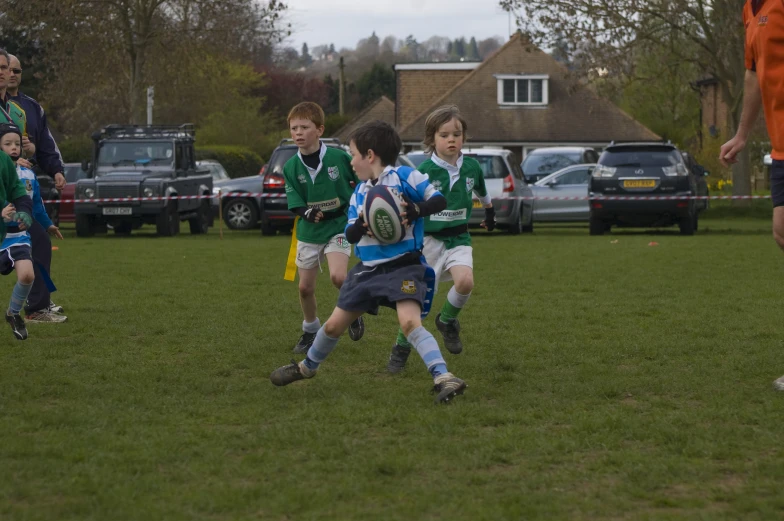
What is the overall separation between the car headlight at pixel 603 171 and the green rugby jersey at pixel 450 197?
15.5 m

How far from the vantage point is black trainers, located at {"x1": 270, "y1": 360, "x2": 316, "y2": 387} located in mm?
6891

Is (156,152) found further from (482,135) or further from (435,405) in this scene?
(482,135)

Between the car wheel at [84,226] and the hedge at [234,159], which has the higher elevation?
the hedge at [234,159]

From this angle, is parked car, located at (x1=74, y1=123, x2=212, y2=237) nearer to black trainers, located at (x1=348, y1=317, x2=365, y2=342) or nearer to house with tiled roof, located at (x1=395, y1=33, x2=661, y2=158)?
black trainers, located at (x1=348, y1=317, x2=365, y2=342)

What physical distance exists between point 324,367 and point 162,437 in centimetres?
230

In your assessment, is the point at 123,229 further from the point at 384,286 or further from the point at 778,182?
the point at 778,182

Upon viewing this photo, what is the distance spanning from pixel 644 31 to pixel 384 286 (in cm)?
2766

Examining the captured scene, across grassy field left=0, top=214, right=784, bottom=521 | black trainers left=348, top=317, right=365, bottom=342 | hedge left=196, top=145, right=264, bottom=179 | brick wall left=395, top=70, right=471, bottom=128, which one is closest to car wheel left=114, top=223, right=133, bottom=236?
grassy field left=0, top=214, right=784, bottom=521

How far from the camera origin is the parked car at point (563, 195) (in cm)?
2731

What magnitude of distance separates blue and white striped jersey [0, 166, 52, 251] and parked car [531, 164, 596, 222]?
59.5 ft

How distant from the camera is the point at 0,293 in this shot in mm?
12719

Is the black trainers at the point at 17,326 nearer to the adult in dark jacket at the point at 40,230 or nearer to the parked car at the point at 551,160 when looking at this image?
the adult in dark jacket at the point at 40,230

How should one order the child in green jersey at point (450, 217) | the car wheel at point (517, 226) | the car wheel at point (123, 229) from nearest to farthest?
1. the child in green jersey at point (450, 217)
2. the car wheel at point (517, 226)
3. the car wheel at point (123, 229)

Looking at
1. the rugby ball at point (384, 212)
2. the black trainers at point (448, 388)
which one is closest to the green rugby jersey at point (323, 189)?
the rugby ball at point (384, 212)
